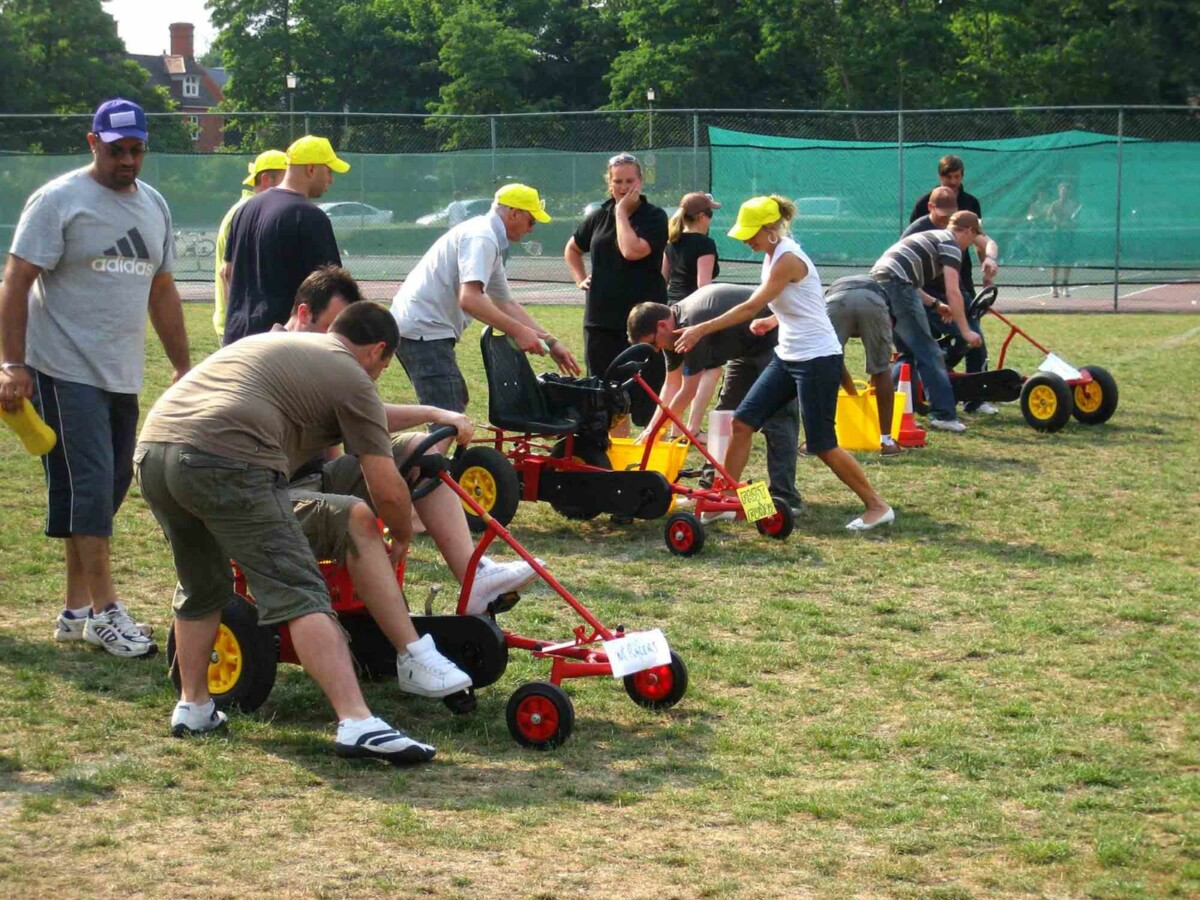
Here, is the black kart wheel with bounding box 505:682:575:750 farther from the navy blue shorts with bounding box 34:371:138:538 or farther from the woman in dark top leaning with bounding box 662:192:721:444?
the woman in dark top leaning with bounding box 662:192:721:444

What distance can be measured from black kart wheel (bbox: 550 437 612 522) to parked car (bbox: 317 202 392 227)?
1520 cm

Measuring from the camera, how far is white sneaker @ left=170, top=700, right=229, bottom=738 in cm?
497

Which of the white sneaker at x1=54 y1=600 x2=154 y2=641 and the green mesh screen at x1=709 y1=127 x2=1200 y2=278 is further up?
the green mesh screen at x1=709 y1=127 x2=1200 y2=278

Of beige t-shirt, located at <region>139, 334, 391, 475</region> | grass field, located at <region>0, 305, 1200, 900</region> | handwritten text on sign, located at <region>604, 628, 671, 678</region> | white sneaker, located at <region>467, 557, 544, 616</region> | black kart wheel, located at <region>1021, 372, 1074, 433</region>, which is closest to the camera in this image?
grass field, located at <region>0, 305, 1200, 900</region>

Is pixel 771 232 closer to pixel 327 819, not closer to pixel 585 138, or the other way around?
pixel 327 819

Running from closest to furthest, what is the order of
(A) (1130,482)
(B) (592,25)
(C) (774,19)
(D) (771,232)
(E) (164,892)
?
(E) (164,892), (D) (771,232), (A) (1130,482), (C) (774,19), (B) (592,25)

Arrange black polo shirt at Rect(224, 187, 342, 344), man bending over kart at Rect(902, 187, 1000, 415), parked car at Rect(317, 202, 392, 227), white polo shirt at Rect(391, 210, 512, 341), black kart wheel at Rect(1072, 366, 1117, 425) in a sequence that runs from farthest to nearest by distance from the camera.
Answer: parked car at Rect(317, 202, 392, 227) < black kart wheel at Rect(1072, 366, 1117, 425) < man bending over kart at Rect(902, 187, 1000, 415) < white polo shirt at Rect(391, 210, 512, 341) < black polo shirt at Rect(224, 187, 342, 344)

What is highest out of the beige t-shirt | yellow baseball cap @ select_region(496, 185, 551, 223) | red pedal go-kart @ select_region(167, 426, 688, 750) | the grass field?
yellow baseball cap @ select_region(496, 185, 551, 223)

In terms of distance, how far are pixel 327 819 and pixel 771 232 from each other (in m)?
4.45

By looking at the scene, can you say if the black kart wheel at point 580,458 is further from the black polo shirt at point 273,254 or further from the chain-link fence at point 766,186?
the chain-link fence at point 766,186

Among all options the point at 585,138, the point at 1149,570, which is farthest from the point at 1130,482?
the point at 585,138

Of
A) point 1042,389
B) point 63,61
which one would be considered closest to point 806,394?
point 1042,389

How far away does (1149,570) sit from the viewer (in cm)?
749

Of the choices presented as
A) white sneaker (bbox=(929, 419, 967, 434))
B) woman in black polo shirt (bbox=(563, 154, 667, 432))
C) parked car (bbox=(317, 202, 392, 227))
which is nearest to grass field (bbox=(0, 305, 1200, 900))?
woman in black polo shirt (bbox=(563, 154, 667, 432))
